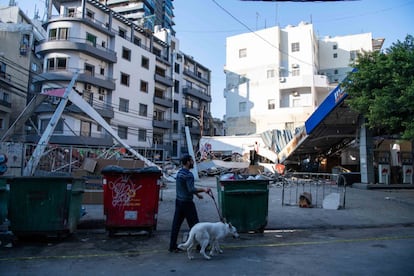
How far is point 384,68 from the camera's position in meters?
12.2

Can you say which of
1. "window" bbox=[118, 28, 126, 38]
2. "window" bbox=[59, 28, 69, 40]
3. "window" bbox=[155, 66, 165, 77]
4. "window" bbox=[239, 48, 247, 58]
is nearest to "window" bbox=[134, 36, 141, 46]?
"window" bbox=[118, 28, 126, 38]

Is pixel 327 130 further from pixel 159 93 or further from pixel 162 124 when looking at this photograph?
pixel 159 93

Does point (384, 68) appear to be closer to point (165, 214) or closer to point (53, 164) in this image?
point (165, 214)

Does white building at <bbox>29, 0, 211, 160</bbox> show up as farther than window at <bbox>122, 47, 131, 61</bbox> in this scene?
No

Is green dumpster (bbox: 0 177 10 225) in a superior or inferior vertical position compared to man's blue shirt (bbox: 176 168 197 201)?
inferior

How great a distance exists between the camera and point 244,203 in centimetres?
666

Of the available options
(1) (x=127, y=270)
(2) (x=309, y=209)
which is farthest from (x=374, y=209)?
(1) (x=127, y=270)

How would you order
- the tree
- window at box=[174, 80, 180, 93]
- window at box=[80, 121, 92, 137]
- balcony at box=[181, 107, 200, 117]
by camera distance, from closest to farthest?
1. the tree
2. window at box=[80, 121, 92, 137]
3. window at box=[174, 80, 180, 93]
4. balcony at box=[181, 107, 200, 117]

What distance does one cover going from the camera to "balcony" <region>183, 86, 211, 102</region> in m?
49.2

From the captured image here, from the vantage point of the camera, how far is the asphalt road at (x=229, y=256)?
4379 millimetres

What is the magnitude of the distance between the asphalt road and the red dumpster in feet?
1.00

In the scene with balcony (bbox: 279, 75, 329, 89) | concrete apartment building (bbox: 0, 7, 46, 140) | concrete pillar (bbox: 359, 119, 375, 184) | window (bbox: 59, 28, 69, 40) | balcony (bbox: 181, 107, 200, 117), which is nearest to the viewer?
concrete pillar (bbox: 359, 119, 375, 184)

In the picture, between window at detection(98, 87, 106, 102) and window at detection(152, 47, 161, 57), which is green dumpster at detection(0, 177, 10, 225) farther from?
window at detection(152, 47, 161, 57)

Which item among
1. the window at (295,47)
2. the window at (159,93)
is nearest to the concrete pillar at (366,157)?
the window at (295,47)
